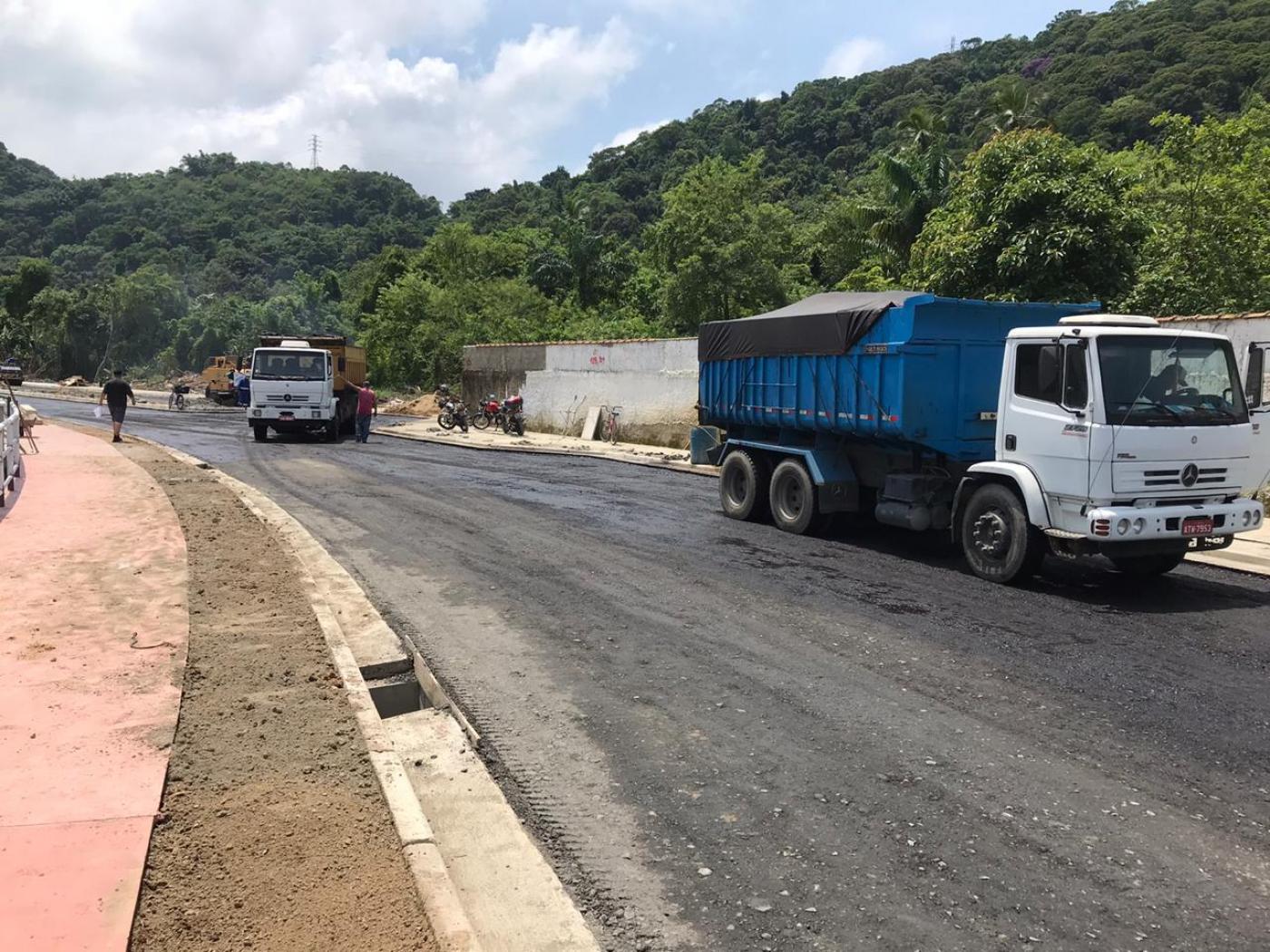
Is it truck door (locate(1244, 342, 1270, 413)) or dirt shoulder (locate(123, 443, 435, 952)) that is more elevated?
truck door (locate(1244, 342, 1270, 413))

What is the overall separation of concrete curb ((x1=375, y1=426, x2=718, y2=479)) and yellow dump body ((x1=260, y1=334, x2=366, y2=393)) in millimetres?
2258

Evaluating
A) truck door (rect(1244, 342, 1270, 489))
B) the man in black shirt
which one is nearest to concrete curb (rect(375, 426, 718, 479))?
the man in black shirt

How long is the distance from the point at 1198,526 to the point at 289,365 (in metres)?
22.5

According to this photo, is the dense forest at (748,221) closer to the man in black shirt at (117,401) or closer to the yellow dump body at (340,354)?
the yellow dump body at (340,354)

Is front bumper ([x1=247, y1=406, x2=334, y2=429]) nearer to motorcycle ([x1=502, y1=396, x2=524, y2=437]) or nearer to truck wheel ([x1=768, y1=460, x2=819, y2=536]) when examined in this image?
motorcycle ([x1=502, y1=396, x2=524, y2=437])

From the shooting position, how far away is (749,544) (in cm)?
1120

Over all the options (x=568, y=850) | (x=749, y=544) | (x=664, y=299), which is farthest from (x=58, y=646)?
(x=664, y=299)

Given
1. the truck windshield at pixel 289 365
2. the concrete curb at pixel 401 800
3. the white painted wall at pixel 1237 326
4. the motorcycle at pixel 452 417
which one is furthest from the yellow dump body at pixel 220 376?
the white painted wall at pixel 1237 326

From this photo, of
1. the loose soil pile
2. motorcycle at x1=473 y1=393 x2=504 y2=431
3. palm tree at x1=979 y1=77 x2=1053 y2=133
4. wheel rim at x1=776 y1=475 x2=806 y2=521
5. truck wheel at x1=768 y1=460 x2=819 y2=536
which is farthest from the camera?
the loose soil pile

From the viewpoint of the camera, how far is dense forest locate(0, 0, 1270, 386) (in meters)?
16.8

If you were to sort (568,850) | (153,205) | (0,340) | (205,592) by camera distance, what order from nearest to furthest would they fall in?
(568,850) → (205,592) → (0,340) → (153,205)

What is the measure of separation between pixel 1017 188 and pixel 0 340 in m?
78.5

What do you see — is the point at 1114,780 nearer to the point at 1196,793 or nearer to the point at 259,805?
the point at 1196,793

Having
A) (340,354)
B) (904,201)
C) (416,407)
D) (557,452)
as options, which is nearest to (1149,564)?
(557,452)
